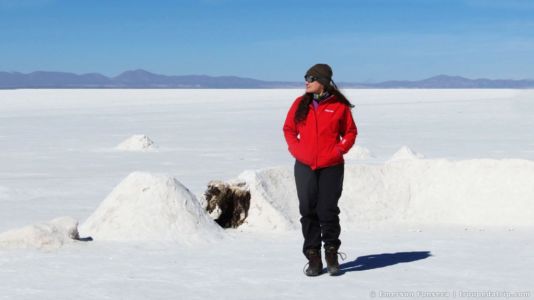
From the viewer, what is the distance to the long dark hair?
616 cm

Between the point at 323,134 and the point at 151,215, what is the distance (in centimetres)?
247

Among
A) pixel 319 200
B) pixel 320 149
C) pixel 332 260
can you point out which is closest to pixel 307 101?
pixel 320 149

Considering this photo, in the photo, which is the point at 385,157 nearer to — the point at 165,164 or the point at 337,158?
the point at 165,164

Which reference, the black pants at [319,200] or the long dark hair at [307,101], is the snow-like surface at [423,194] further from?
the long dark hair at [307,101]

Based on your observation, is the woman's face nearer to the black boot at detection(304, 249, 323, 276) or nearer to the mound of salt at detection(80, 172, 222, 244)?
the black boot at detection(304, 249, 323, 276)

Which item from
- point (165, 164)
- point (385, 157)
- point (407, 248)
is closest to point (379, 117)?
point (385, 157)

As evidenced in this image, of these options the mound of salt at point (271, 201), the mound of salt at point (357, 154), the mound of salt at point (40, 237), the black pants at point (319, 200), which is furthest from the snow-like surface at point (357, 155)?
the black pants at point (319, 200)

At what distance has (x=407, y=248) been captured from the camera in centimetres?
771

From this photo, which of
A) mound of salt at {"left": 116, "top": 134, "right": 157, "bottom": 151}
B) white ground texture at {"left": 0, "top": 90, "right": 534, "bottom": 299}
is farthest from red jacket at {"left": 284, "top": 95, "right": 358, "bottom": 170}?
mound of salt at {"left": 116, "top": 134, "right": 157, "bottom": 151}

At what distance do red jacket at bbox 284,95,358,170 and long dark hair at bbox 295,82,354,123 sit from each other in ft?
0.09

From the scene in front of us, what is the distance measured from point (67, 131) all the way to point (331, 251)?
25357 mm

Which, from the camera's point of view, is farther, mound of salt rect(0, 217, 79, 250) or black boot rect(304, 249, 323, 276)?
mound of salt rect(0, 217, 79, 250)

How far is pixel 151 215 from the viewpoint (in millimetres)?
7977

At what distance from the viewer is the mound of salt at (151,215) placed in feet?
25.7
